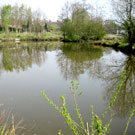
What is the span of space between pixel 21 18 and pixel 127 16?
40031 millimetres

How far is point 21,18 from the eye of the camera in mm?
49500

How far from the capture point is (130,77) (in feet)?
23.9

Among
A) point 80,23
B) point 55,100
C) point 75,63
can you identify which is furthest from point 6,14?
point 55,100

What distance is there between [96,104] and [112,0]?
15967 mm

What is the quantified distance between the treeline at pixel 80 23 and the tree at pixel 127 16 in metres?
13.8

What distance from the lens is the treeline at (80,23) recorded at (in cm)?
3170

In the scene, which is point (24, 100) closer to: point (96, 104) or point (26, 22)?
point (96, 104)

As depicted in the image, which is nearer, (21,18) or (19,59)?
(19,59)

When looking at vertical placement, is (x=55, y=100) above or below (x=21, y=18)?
below

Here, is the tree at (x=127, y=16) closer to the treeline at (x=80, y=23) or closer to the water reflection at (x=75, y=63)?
the water reflection at (x=75, y=63)

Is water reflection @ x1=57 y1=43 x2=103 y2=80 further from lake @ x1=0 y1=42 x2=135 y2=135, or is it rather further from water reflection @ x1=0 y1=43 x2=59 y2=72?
water reflection @ x1=0 y1=43 x2=59 y2=72

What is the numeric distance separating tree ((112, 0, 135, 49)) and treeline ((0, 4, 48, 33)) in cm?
3028

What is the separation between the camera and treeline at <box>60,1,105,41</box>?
31.7 metres

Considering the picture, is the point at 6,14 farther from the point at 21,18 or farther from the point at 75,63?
the point at 75,63
